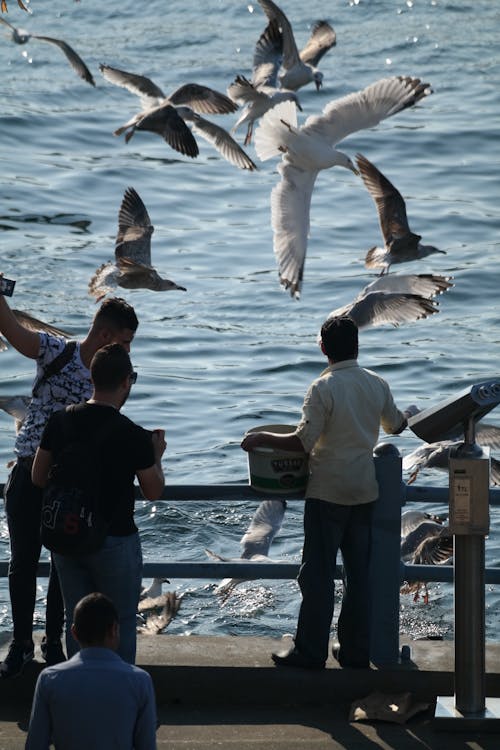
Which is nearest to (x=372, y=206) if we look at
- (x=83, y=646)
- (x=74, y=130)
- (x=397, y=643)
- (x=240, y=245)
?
(x=240, y=245)

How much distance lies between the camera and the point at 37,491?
5.34m

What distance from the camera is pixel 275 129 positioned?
1134 centimetres

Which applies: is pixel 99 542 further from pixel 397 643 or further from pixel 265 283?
pixel 265 283

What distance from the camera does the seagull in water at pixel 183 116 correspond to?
41.1 ft

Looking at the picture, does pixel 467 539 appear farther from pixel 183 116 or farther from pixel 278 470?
pixel 183 116

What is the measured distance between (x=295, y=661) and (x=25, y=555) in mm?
1071

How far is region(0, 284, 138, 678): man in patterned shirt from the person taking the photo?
5293 mm

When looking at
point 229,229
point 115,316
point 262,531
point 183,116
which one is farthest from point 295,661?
point 229,229

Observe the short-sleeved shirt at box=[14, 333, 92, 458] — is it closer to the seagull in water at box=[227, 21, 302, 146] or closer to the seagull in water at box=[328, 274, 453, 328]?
the seagull in water at box=[328, 274, 453, 328]

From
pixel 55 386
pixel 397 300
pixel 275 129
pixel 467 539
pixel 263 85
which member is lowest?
pixel 467 539

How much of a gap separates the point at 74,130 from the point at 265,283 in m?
9.59

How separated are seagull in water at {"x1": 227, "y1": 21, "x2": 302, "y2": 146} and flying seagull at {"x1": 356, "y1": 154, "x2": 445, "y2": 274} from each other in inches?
56.0

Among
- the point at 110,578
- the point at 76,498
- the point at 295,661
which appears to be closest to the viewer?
the point at 76,498

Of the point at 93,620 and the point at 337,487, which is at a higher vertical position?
the point at 337,487
